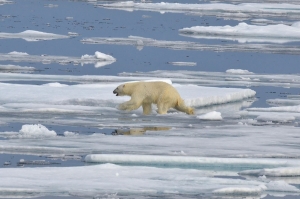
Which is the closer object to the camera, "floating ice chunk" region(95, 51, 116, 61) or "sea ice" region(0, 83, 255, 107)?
"sea ice" region(0, 83, 255, 107)

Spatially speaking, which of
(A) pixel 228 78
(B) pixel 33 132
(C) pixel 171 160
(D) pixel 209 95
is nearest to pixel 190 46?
(A) pixel 228 78

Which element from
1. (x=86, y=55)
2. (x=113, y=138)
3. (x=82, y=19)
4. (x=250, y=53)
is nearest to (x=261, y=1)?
(x=82, y=19)

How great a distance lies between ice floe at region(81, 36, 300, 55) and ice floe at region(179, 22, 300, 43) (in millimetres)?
1376

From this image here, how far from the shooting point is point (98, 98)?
9.43 metres

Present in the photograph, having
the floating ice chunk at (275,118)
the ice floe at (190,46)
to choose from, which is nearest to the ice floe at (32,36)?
the ice floe at (190,46)

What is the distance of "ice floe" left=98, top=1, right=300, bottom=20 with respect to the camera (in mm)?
25094

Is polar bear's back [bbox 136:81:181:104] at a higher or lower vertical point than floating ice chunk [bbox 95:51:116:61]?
lower

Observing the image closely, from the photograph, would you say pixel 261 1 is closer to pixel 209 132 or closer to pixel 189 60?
pixel 189 60

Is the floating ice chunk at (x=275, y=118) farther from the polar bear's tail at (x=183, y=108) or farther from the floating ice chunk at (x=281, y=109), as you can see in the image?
the polar bear's tail at (x=183, y=108)

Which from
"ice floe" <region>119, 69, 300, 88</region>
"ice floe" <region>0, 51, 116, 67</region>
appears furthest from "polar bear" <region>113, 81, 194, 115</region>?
"ice floe" <region>0, 51, 116, 67</region>

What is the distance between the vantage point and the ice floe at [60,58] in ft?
46.8

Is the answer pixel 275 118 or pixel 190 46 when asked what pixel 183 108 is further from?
pixel 190 46

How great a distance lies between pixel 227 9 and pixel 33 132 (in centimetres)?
1910

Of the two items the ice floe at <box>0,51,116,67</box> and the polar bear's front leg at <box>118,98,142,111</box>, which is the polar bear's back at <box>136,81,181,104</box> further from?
the ice floe at <box>0,51,116,67</box>
